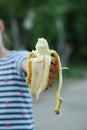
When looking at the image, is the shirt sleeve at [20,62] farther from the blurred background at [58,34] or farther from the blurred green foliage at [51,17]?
the blurred green foliage at [51,17]

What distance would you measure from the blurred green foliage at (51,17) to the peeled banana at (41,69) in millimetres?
21541

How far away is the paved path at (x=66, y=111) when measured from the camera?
10.5 m

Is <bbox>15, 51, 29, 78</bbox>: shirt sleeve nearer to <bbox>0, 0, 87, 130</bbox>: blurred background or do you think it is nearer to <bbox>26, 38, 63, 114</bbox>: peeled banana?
<bbox>26, 38, 63, 114</bbox>: peeled banana

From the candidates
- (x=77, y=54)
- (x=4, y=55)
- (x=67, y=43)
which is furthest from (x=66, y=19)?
(x=4, y=55)

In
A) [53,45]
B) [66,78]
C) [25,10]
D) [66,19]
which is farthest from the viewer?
[66,19]

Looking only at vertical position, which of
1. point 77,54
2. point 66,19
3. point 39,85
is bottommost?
point 77,54

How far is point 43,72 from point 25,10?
2358cm

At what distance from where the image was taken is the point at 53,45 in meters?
29.6

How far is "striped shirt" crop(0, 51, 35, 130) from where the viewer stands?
13.1 feet

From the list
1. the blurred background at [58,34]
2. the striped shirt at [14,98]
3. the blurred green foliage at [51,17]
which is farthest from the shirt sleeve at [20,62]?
the blurred green foliage at [51,17]

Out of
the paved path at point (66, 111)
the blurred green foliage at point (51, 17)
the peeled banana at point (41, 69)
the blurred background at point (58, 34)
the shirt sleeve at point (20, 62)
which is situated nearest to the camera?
the peeled banana at point (41, 69)

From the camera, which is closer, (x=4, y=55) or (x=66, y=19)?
(x=4, y=55)

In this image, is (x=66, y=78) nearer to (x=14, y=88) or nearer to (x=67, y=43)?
(x=67, y=43)

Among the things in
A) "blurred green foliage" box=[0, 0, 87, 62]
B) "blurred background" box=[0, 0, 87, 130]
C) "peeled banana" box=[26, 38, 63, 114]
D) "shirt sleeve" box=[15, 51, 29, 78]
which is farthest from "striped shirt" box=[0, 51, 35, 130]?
"blurred green foliage" box=[0, 0, 87, 62]
